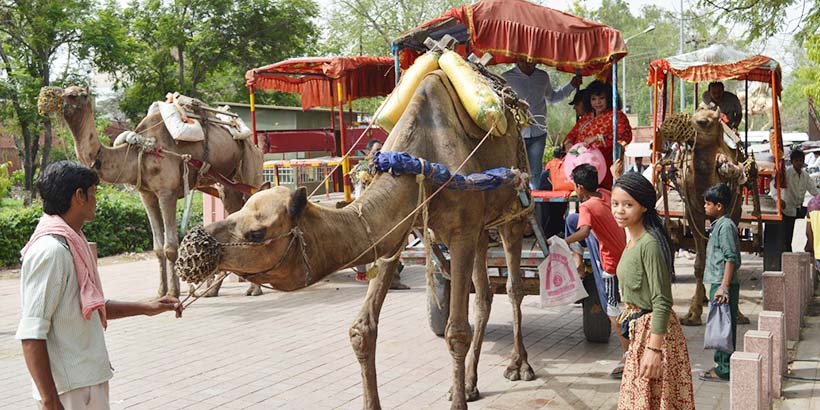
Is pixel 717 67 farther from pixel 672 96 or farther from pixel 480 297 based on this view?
pixel 480 297

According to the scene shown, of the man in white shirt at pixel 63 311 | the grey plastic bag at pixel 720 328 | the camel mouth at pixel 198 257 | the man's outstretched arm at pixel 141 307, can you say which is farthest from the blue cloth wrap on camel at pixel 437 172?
the grey plastic bag at pixel 720 328

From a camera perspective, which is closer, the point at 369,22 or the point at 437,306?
the point at 437,306

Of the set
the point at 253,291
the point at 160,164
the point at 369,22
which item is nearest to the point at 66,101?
the point at 160,164

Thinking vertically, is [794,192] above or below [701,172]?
below

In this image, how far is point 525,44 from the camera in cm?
701

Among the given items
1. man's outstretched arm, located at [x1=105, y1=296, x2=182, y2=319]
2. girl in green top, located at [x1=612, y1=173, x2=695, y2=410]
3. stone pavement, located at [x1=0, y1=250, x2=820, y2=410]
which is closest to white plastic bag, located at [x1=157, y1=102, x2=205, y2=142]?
stone pavement, located at [x1=0, y1=250, x2=820, y2=410]

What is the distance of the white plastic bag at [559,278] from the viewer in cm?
695

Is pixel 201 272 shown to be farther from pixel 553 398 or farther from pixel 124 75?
pixel 124 75

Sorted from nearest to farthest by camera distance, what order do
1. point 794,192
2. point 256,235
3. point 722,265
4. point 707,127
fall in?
point 256,235 → point 722,265 → point 707,127 → point 794,192

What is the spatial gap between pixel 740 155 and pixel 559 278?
4.26m


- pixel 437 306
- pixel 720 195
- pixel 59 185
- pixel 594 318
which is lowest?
pixel 594 318

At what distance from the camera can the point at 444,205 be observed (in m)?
5.30

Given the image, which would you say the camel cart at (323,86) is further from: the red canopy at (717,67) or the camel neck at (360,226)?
the camel neck at (360,226)

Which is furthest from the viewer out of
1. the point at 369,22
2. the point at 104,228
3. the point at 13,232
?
the point at 369,22
